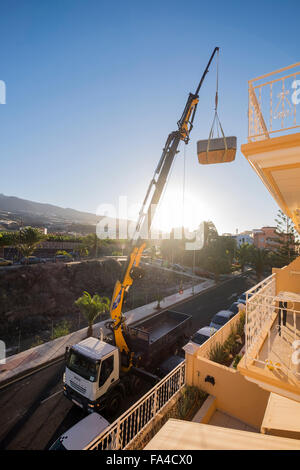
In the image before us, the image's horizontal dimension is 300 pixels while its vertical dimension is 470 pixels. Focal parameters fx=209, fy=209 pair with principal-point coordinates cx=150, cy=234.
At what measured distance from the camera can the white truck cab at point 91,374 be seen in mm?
6562

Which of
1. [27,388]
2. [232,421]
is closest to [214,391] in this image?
[232,421]

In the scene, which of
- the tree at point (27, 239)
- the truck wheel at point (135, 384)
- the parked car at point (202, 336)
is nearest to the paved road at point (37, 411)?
the truck wheel at point (135, 384)

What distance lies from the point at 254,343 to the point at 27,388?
931 cm

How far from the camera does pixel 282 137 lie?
3875 mm

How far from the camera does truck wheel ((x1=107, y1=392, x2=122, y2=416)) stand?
7008 mm

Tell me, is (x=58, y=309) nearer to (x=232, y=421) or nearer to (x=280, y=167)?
(x=232, y=421)

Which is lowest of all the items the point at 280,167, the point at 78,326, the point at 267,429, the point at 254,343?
the point at 78,326

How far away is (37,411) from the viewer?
24.6 ft

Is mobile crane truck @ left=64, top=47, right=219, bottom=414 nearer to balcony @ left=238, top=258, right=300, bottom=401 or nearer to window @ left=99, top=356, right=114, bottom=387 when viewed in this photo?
window @ left=99, top=356, right=114, bottom=387

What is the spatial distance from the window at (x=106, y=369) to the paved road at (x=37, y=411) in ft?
4.94

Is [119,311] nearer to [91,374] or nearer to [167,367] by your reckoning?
[91,374]

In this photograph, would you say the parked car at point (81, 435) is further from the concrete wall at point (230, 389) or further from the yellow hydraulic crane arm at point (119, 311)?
the yellow hydraulic crane arm at point (119, 311)

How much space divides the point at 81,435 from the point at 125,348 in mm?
4120

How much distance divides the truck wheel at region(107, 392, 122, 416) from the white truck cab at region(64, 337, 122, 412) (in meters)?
0.14
